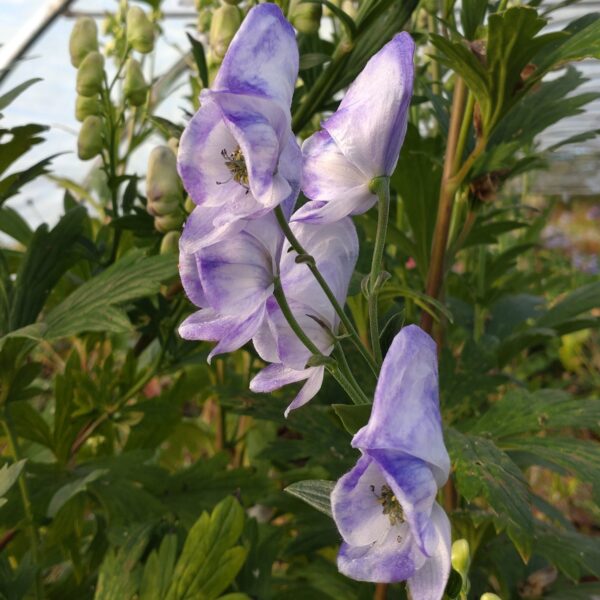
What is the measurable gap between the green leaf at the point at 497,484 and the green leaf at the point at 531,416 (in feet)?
0.42

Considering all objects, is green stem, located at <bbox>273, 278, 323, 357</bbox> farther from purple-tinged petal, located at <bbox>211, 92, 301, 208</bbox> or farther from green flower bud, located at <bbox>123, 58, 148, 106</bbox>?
green flower bud, located at <bbox>123, 58, 148, 106</bbox>

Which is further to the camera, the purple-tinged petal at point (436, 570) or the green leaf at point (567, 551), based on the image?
the green leaf at point (567, 551)

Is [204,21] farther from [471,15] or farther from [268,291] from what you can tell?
[268,291]

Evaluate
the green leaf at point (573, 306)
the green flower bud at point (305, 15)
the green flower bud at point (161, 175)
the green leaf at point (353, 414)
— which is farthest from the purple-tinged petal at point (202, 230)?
the green leaf at point (573, 306)

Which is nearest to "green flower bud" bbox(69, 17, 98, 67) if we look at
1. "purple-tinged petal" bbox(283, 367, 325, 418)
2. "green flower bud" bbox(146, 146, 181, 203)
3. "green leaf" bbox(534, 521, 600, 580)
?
"green flower bud" bbox(146, 146, 181, 203)

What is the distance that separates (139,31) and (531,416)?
0.64 metres

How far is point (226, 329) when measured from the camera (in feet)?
1.46

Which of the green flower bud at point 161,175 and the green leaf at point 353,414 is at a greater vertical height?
the green flower bud at point 161,175

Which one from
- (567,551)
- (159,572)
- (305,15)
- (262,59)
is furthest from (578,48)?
(159,572)

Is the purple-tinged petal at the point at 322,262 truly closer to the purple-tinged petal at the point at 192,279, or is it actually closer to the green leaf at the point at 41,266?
the purple-tinged petal at the point at 192,279

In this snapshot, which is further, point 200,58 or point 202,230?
point 200,58

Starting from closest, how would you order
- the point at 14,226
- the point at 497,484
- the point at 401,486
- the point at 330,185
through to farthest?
the point at 401,486, the point at 330,185, the point at 497,484, the point at 14,226

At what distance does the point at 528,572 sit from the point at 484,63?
670 millimetres

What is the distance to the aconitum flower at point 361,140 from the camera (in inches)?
16.8
